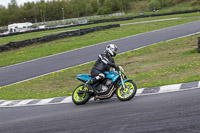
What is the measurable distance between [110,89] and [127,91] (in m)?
0.51

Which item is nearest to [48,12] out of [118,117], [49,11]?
[49,11]

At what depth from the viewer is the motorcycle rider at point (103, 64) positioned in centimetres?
863

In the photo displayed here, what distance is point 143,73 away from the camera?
13117mm

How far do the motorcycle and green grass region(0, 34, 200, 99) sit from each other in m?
1.75

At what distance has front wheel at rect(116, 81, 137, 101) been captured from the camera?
27.4 feet

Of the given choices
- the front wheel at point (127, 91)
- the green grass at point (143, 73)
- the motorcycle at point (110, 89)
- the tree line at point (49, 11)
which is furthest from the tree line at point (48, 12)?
the front wheel at point (127, 91)

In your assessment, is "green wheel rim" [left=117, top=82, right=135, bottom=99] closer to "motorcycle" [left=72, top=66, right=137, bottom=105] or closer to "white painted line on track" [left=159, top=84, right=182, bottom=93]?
"motorcycle" [left=72, top=66, right=137, bottom=105]

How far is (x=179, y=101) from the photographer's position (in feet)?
23.3

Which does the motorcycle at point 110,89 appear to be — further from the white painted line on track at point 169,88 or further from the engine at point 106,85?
the white painted line on track at point 169,88

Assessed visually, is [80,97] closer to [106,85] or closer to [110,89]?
[106,85]

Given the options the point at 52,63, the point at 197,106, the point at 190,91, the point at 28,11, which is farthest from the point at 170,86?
the point at 28,11

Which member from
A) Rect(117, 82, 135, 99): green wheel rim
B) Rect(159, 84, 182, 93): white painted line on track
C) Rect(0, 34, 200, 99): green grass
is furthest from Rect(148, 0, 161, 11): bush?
Rect(117, 82, 135, 99): green wheel rim

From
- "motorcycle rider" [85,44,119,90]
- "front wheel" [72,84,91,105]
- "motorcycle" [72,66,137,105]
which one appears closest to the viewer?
"motorcycle" [72,66,137,105]

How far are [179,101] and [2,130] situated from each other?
4.19 m
